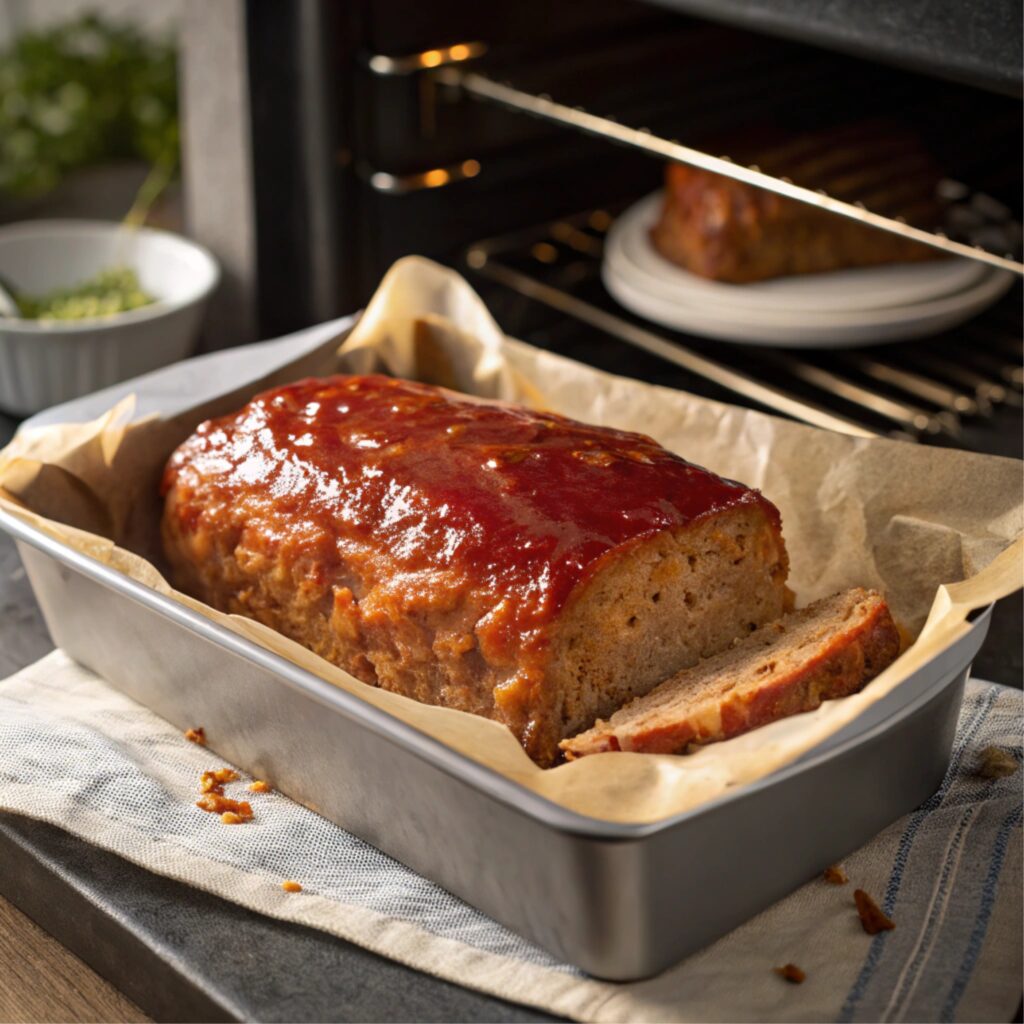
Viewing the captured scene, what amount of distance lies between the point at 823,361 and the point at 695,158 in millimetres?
663

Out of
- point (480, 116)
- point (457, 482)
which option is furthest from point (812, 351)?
point (457, 482)

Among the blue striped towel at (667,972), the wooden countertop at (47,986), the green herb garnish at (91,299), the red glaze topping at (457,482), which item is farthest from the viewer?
the green herb garnish at (91,299)

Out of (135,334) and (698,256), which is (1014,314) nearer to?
(698,256)

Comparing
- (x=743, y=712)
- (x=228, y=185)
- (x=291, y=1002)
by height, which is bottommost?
(x=291, y=1002)

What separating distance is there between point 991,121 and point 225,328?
1585 mm

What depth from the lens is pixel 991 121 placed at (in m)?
3.12

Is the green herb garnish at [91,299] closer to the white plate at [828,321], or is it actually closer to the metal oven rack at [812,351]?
the metal oven rack at [812,351]

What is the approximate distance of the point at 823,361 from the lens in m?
2.87

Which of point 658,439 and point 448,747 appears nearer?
point 448,747

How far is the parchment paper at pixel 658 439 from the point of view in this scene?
145 centimetres

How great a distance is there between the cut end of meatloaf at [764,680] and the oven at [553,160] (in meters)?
0.82

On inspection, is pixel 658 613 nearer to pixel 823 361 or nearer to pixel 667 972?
pixel 667 972

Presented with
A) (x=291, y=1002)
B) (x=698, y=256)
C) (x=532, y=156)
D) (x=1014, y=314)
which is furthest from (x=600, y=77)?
(x=291, y=1002)

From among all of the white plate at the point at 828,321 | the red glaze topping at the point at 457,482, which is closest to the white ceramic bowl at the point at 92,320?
the red glaze topping at the point at 457,482
